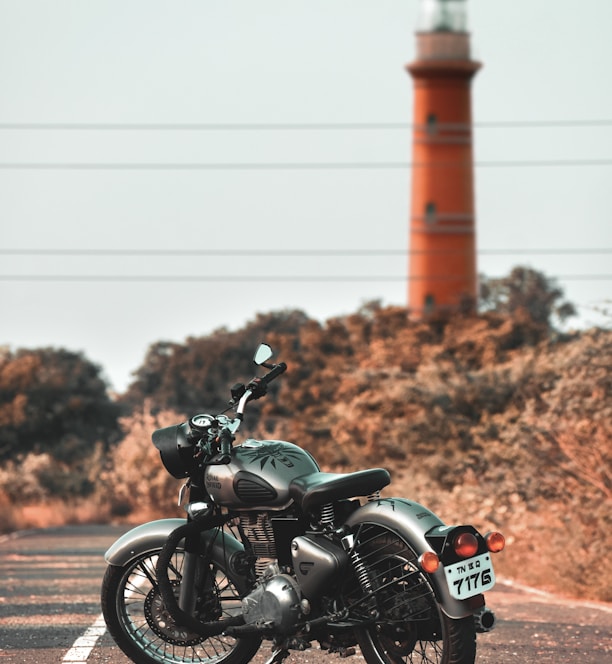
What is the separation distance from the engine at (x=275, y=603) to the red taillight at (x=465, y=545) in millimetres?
863

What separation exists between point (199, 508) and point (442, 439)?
18.3m

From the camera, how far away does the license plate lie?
6973 mm

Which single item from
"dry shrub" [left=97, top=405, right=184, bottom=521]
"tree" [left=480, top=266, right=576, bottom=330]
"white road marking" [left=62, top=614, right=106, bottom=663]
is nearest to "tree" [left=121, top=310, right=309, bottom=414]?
"tree" [left=480, top=266, right=576, bottom=330]

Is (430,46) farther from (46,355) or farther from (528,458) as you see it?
(528,458)

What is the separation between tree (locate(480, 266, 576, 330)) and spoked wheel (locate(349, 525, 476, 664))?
5716 centimetres

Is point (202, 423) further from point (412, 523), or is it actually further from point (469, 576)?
point (469, 576)

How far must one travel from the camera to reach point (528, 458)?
1906 cm

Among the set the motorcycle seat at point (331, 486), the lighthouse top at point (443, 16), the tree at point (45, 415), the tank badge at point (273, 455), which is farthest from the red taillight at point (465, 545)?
the lighthouse top at point (443, 16)

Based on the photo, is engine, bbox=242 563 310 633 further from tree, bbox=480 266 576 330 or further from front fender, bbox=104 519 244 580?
tree, bbox=480 266 576 330

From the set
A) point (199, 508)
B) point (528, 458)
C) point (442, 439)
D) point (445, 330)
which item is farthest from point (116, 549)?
point (445, 330)

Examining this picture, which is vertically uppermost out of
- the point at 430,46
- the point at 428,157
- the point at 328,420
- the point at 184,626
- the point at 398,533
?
the point at 430,46

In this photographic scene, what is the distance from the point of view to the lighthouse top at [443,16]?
2260 inches

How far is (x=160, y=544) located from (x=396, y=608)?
1.50 m

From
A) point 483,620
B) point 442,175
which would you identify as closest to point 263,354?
point 483,620
